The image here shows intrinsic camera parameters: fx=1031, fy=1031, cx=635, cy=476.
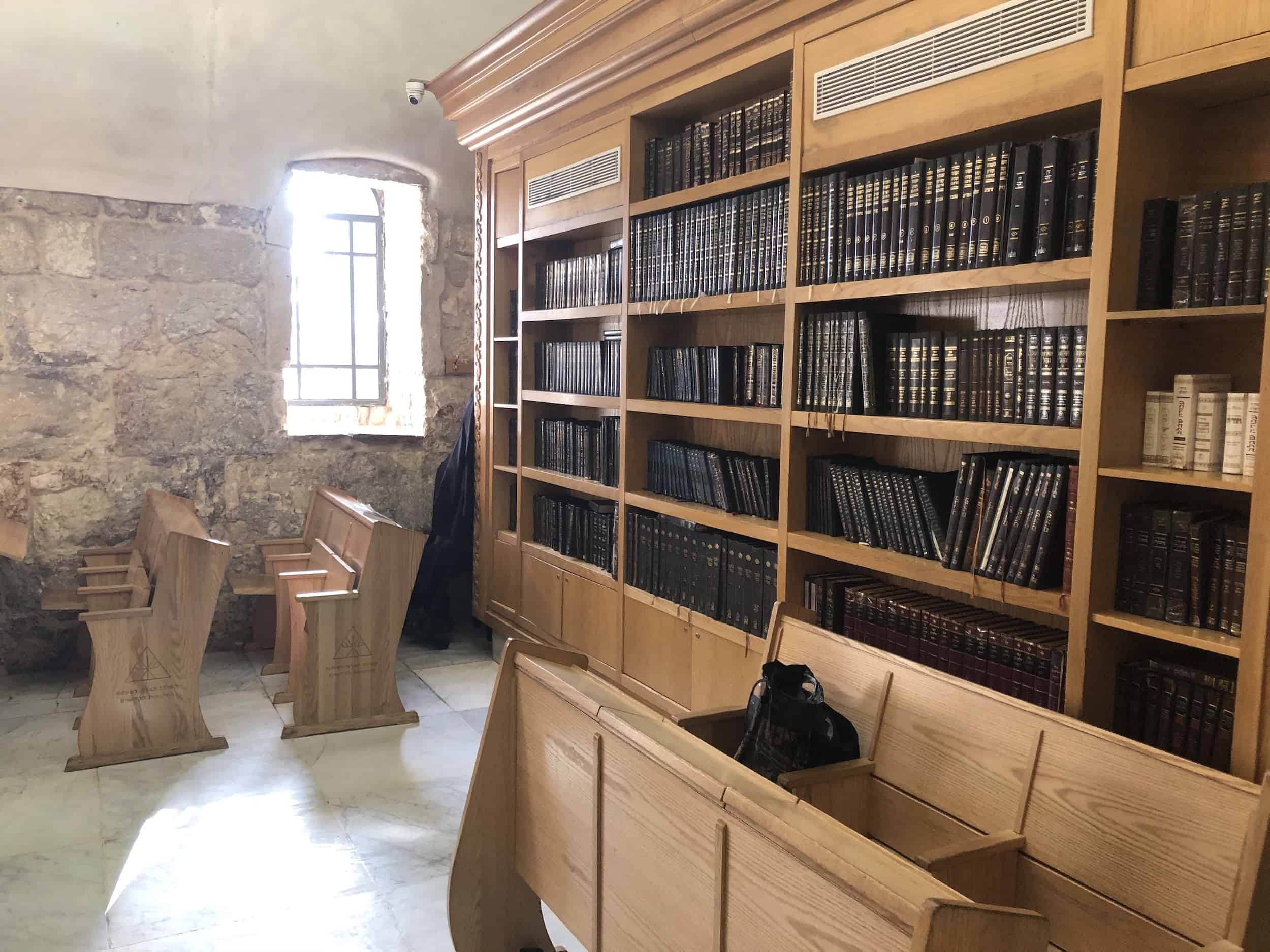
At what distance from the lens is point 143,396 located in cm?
475

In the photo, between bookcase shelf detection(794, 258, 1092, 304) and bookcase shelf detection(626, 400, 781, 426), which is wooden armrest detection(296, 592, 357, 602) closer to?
bookcase shelf detection(626, 400, 781, 426)

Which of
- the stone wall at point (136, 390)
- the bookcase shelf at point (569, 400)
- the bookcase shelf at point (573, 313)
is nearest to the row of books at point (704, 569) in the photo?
the bookcase shelf at point (569, 400)

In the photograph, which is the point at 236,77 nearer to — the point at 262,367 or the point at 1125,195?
the point at 262,367

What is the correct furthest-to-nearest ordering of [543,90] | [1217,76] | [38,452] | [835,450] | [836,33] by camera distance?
[38,452], [543,90], [835,450], [836,33], [1217,76]

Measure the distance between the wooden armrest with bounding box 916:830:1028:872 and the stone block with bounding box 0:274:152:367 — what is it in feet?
14.0

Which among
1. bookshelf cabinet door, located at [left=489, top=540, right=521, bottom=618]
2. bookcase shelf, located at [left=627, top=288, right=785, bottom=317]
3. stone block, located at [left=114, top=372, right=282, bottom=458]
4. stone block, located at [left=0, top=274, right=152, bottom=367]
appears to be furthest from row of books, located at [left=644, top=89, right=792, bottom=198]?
stone block, located at [left=0, top=274, right=152, bottom=367]

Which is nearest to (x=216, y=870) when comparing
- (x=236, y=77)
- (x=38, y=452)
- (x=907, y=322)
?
(x=907, y=322)

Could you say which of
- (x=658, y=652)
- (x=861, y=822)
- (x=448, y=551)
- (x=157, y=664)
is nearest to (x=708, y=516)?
(x=658, y=652)

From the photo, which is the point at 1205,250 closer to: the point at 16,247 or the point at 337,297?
the point at 337,297

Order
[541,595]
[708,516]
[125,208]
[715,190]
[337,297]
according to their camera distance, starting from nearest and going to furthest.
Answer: [715,190] → [708,516] → [541,595] → [125,208] → [337,297]

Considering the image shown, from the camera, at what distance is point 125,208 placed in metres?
4.65

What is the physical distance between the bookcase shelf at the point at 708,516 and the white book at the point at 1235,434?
1285 mm

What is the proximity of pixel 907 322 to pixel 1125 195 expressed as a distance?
0.79 metres

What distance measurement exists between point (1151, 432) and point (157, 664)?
317cm
